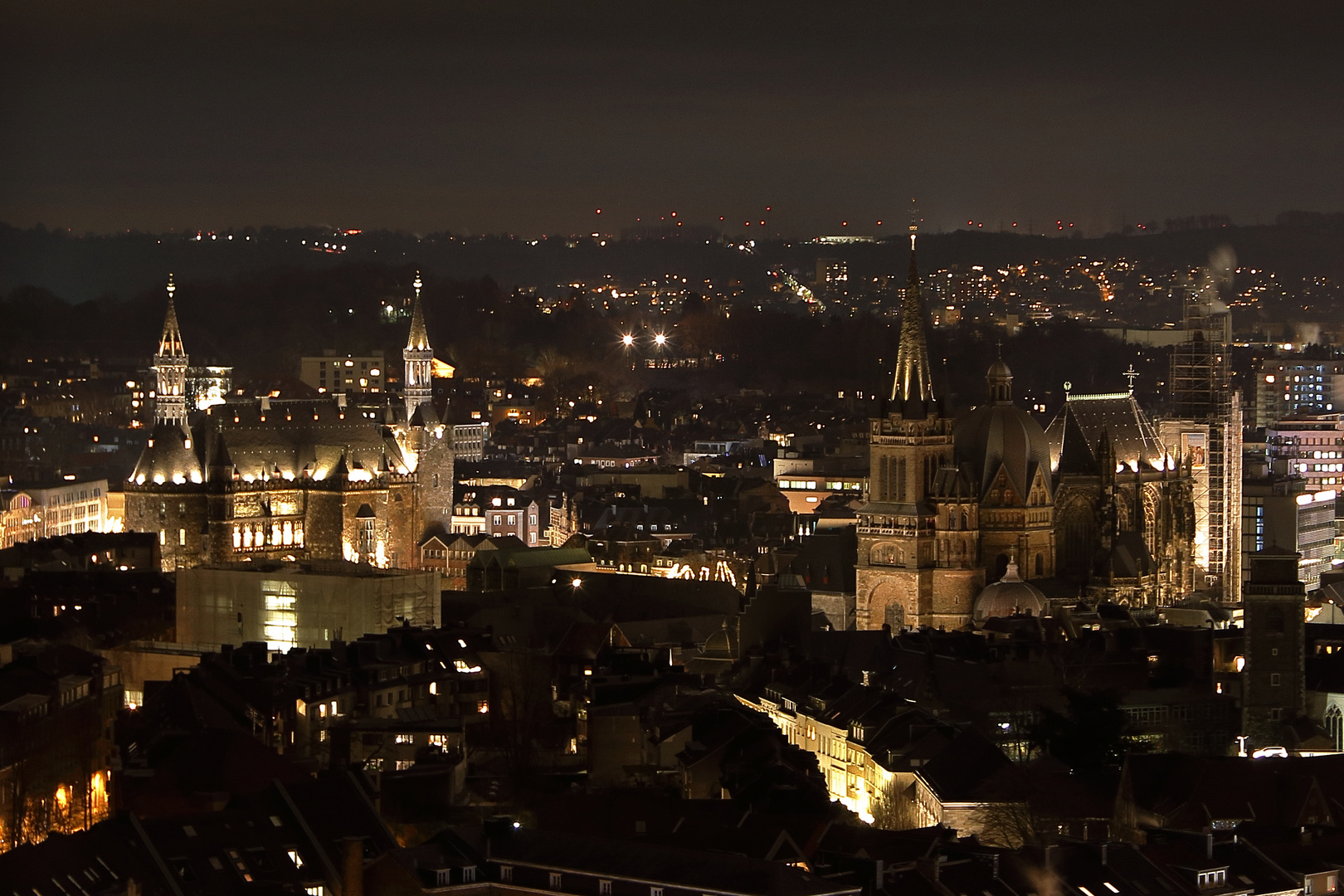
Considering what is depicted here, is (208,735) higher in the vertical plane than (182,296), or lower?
lower

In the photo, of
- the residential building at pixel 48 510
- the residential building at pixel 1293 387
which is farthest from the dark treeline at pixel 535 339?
the residential building at pixel 48 510

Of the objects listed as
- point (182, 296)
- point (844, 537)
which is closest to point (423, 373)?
point (844, 537)

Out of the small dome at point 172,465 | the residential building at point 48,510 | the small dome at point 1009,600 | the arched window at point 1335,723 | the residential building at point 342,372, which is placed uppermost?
the residential building at point 342,372

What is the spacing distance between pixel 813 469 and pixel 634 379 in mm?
62996

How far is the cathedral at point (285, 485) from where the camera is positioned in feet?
294

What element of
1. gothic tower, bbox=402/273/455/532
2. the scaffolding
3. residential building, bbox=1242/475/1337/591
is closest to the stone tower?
the scaffolding

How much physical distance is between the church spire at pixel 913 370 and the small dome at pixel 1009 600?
5.66m

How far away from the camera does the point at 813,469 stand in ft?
401

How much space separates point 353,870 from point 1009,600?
120ft

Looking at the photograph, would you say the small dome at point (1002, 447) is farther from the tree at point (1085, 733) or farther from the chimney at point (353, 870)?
the chimney at point (353, 870)

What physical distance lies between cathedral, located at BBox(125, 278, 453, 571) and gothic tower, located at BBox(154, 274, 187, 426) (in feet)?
0.42

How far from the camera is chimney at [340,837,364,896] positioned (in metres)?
41.3

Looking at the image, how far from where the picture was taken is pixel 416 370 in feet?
345

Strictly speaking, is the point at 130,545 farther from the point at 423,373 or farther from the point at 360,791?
the point at 360,791
